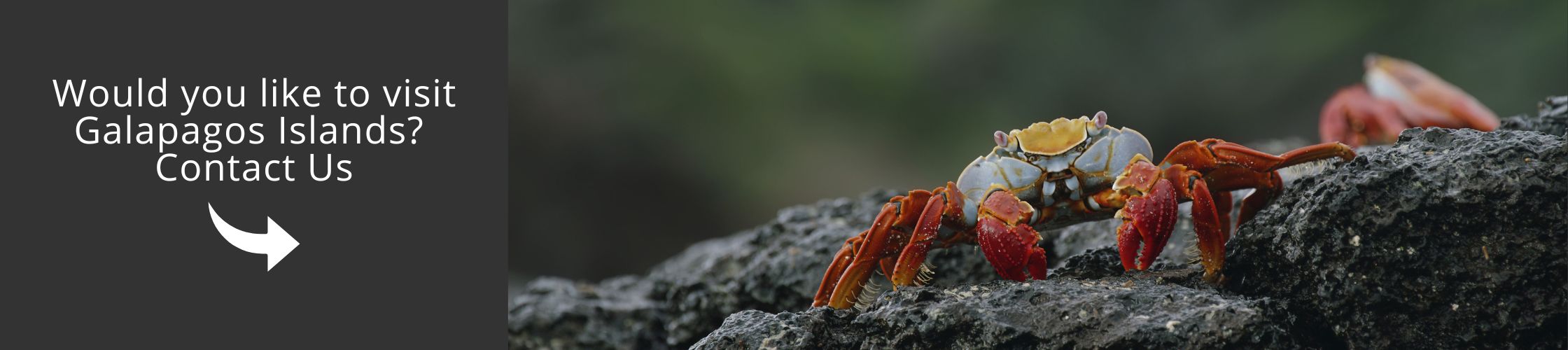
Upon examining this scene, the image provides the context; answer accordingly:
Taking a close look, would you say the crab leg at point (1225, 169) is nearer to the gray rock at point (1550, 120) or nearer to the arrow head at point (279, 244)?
the gray rock at point (1550, 120)

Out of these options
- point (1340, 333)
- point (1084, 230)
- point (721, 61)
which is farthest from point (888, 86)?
point (1340, 333)

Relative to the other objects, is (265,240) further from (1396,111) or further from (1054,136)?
(1396,111)

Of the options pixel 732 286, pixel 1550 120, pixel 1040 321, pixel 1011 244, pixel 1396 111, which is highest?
pixel 1396 111

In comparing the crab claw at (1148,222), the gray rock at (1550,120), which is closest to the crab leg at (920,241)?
the crab claw at (1148,222)

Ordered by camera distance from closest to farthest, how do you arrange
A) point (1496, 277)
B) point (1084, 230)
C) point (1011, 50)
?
point (1496, 277), point (1084, 230), point (1011, 50)

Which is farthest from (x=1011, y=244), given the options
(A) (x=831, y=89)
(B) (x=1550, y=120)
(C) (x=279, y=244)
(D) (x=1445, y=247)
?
(A) (x=831, y=89)

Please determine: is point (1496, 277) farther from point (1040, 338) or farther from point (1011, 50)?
point (1011, 50)
